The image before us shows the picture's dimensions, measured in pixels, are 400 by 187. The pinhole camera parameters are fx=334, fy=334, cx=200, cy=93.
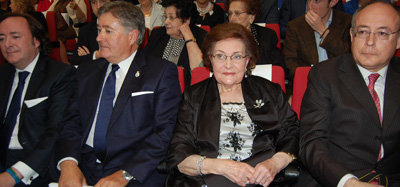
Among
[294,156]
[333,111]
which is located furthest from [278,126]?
[333,111]

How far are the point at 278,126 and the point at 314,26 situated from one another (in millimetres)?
1690

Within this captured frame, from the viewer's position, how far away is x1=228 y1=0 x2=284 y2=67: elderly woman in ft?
11.7

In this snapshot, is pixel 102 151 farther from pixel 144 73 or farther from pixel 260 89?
pixel 260 89

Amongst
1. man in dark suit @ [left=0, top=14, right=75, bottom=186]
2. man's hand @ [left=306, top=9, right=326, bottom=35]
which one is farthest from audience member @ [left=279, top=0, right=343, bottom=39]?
man in dark suit @ [left=0, top=14, right=75, bottom=186]

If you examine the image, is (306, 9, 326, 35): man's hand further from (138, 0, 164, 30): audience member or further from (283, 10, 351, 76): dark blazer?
(138, 0, 164, 30): audience member

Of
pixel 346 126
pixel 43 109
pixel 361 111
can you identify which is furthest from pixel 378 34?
pixel 43 109

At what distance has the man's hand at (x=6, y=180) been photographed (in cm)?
209

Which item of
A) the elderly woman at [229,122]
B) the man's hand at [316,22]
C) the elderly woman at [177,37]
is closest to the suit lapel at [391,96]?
the elderly woman at [229,122]

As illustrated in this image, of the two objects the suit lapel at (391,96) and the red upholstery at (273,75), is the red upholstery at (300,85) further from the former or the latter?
the suit lapel at (391,96)

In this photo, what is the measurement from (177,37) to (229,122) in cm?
182

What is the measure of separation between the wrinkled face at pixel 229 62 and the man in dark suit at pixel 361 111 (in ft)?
1.60

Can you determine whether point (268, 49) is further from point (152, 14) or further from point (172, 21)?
point (152, 14)

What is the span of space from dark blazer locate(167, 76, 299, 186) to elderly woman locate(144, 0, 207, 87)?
1345mm

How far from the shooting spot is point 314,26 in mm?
3387
